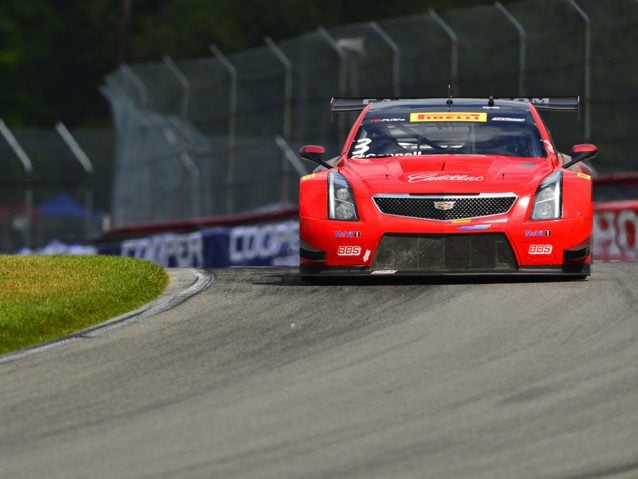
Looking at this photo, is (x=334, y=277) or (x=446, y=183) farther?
(x=334, y=277)

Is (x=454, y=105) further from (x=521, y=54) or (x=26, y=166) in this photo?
(x=26, y=166)

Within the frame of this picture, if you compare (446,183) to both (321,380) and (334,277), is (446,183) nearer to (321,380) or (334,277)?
(334,277)

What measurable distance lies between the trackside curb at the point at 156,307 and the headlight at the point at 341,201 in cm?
118

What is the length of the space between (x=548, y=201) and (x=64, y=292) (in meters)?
3.51

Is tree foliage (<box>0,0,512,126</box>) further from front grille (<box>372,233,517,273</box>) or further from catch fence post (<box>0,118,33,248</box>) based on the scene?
front grille (<box>372,233,517,273</box>)

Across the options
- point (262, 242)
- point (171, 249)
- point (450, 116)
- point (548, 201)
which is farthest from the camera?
point (171, 249)

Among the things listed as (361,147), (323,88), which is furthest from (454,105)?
(323,88)

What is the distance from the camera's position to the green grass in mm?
11164

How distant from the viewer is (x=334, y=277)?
13555 mm

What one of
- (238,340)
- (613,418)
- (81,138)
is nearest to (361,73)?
(81,138)

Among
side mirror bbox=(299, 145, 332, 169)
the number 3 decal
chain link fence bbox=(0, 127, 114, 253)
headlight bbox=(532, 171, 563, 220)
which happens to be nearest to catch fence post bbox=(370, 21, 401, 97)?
chain link fence bbox=(0, 127, 114, 253)

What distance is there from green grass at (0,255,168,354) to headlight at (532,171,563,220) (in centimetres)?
284

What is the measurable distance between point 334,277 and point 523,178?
1.78 meters

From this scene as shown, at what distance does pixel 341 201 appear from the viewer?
41.7ft
